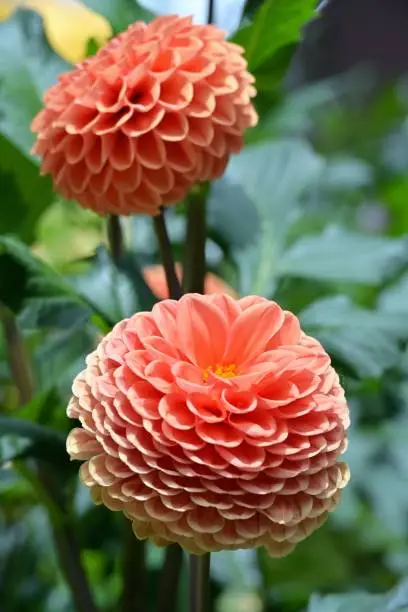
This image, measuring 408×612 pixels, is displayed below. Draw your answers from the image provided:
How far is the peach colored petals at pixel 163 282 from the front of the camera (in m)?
0.50

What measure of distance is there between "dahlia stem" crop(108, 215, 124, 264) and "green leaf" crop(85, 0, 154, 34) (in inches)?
3.7

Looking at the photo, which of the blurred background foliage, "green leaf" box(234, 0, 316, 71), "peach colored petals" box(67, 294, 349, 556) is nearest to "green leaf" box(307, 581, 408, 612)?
the blurred background foliage


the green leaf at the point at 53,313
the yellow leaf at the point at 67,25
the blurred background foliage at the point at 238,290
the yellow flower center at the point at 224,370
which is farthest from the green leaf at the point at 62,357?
the yellow leaf at the point at 67,25

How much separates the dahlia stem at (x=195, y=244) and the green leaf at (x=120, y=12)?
3.6 inches

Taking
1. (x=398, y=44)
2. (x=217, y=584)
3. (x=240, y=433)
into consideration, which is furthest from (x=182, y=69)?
(x=398, y=44)

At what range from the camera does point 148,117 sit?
31cm

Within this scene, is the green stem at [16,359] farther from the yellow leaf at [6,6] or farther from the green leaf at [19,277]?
the yellow leaf at [6,6]

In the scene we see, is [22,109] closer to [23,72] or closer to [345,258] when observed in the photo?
[23,72]

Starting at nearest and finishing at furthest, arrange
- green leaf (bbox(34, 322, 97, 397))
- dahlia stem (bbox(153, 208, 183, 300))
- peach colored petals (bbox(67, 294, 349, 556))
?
peach colored petals (bbox(67, 294, 349, 556)), dahlia stem (bbox(153, 208, 183, 300)), green leaf (bbox(34, 322, 97, 397))

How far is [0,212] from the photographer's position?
45cm

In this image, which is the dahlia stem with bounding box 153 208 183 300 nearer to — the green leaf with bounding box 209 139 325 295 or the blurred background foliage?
the blurred background foliage

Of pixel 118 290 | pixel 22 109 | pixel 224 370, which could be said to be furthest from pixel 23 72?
pixel 224 370

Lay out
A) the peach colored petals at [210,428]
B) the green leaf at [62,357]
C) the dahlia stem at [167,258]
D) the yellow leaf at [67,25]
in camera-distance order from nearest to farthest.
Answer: the peach colored petals at [210,428] < the dahlia stem at [167,258] < the green leaf at [62,357] < the yellow leaf at [67,25]

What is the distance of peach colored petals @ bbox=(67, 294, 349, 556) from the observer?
242 mm
